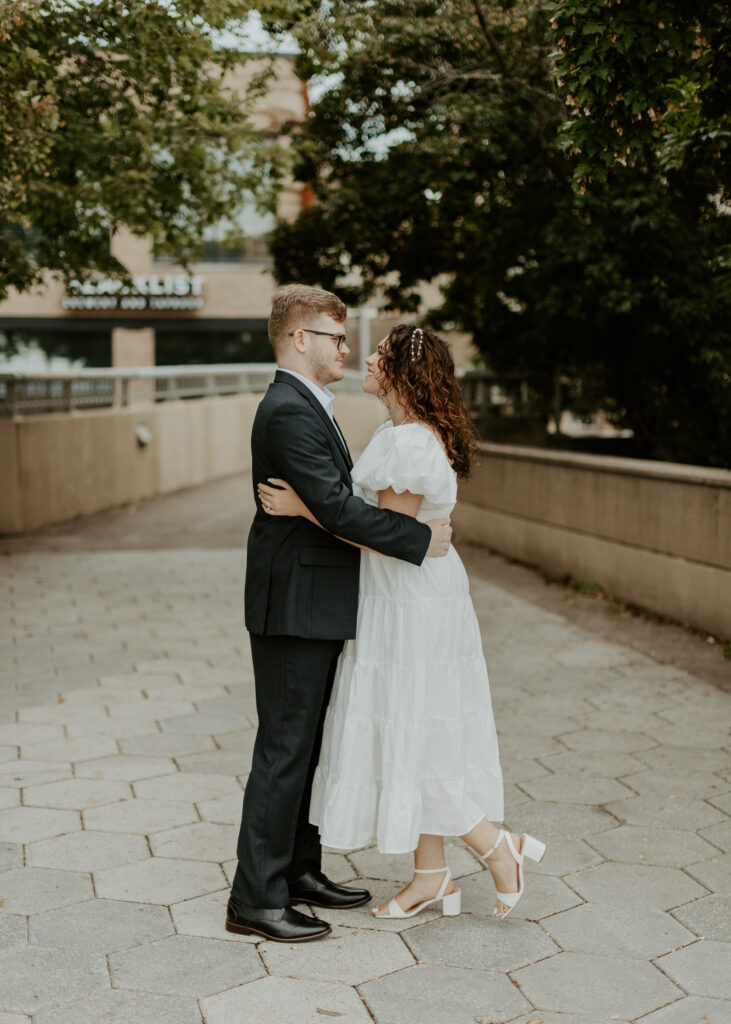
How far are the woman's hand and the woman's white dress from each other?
0.21 meters

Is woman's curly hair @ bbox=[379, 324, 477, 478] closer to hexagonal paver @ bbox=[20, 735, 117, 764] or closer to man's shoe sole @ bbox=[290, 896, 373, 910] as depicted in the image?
man's shoe sole @ bbox=[290, 896, 373, 910]

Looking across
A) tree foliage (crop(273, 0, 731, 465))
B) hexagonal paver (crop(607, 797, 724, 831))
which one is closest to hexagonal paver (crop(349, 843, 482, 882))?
hexagonal paver (crop(607, 797, 724, 831))

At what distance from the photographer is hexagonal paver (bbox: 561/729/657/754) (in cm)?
518

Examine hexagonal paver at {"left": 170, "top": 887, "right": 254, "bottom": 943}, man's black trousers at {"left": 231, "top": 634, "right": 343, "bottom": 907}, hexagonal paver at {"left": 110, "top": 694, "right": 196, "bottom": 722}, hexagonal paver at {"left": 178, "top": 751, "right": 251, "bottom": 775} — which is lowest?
hexagonal paver at {"left": 170, "top": 887, "right": 254, "bottom": 943}

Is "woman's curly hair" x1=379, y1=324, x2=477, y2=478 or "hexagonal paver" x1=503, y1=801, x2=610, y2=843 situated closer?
"woman's curly hair" x1=379, y1=324, x2=477, y2=478

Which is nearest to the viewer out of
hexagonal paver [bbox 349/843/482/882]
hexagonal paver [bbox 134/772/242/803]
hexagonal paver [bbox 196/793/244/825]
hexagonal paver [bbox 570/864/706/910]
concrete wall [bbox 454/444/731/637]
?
hexagonal paver [bbox 570/864/706/910]

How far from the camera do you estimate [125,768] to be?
493 cm

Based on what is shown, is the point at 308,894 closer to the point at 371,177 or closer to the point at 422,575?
the point at 422,575

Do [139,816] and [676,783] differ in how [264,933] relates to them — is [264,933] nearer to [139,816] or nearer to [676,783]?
[139,816]

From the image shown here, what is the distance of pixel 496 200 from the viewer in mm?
11156

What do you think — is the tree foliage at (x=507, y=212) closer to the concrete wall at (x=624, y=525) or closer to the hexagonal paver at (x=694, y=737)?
the concrete wall at (x=624, y=525)

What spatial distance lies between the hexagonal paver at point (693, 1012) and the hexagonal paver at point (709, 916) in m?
0.39

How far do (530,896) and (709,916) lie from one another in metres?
0.57

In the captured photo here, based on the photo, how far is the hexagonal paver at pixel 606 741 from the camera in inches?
204
